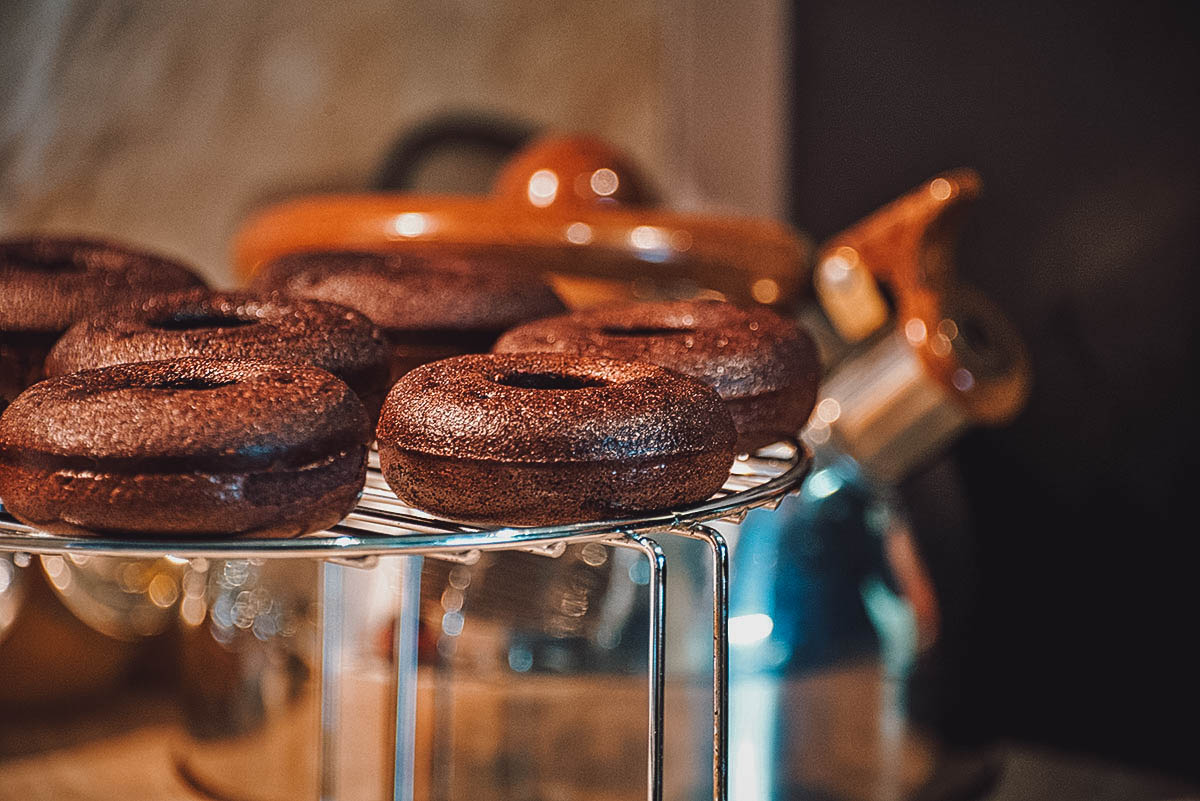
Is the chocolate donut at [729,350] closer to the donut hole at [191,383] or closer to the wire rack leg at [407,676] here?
the donut hole at [191,383]

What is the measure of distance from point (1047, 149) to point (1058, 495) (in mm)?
350

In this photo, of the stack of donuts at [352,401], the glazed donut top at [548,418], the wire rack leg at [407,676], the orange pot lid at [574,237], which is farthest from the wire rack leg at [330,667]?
the glazed donut top at [548,418]

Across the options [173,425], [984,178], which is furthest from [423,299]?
[984,178]

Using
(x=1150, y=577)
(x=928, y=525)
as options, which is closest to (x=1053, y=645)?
(x=1150, y=577)

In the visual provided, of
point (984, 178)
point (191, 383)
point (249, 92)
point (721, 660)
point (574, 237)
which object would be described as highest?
point (249, 92)

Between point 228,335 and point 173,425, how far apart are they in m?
0.11

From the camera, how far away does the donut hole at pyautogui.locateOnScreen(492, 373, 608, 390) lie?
505 millimetres

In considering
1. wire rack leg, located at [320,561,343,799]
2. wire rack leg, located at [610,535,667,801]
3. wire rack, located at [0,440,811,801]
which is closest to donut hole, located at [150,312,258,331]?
wire rack, located at [0,440,811,801]

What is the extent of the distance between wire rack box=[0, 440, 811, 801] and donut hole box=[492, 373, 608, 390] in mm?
67

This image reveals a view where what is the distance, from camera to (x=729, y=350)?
1.83 ft

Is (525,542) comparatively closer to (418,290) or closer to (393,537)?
(393,537)

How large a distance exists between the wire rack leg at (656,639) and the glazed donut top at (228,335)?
167 millimetres

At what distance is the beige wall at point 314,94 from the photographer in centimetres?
121

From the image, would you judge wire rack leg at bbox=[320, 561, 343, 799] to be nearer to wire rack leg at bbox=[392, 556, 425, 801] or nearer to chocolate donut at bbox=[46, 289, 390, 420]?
wire rack leg at bbox=[392, 556, 425, 801]
